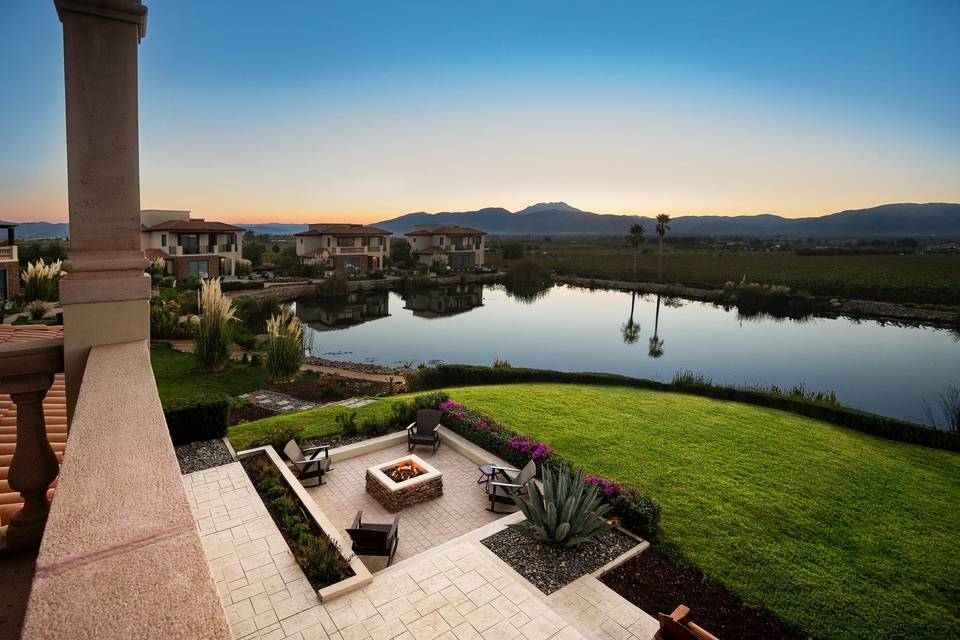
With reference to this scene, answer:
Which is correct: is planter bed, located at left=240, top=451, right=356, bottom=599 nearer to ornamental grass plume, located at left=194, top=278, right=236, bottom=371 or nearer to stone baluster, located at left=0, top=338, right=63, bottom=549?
stone baluster, located at left=0, top=338, right=63, bottom=549

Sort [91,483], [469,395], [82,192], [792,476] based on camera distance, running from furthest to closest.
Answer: [469,395] → [792,476] → [82,192] → [91,483]

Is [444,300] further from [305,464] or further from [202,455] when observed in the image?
[305,464]

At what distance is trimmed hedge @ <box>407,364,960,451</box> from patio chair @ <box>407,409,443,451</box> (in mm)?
5856

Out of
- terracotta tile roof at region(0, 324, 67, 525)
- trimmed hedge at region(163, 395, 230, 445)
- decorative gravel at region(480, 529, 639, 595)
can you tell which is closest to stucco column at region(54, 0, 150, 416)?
terracotta tile roof at region(0, 324, 67, 525)

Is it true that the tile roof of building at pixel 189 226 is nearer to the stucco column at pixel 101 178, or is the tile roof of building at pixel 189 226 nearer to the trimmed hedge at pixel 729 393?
the trimmed hedge at pixel 729 393

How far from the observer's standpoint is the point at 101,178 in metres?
3.11

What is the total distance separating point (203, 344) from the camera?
15.7m

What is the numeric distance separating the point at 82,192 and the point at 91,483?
2.44 metres

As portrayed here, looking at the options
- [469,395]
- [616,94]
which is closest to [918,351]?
[616,94]

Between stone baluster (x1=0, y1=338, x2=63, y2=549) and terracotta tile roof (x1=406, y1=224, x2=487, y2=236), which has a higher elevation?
terracotta tile roof (x1=406, y1=224, x2=487, y2=236)

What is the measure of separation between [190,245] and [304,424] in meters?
38.6

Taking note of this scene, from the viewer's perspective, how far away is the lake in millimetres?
22625

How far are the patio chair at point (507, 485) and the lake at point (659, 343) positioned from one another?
1499 centimetres

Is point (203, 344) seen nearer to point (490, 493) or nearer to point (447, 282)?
point (490, 493)
